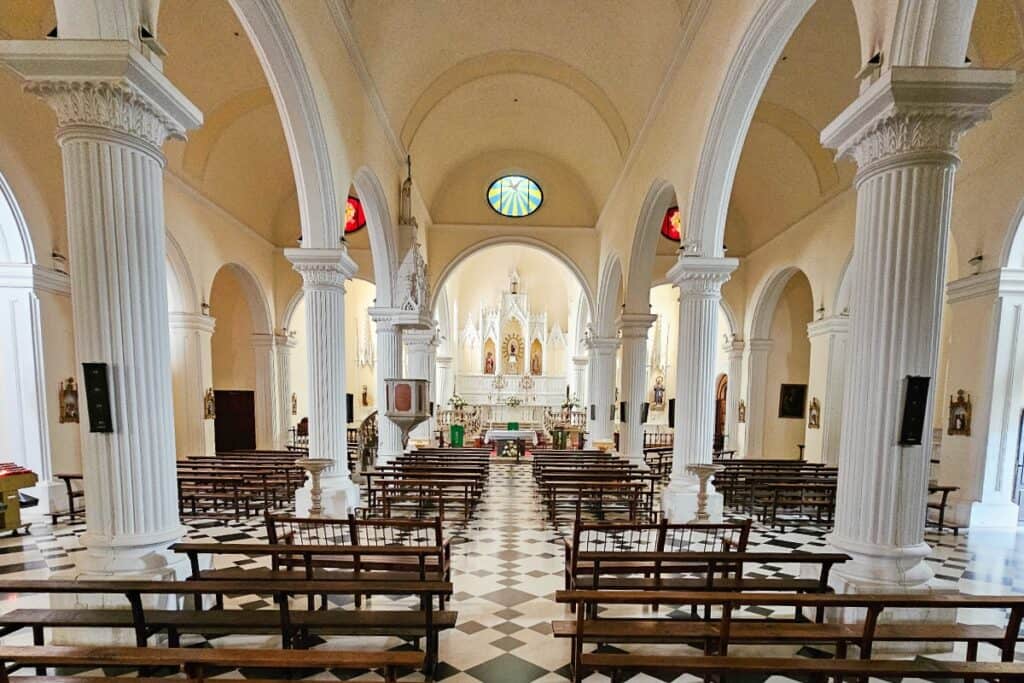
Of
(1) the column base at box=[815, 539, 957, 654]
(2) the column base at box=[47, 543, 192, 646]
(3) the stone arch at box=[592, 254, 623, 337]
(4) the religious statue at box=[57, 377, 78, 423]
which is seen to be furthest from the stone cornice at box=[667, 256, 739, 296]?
(4) the religious statue at box=[57, 377, 78, 423]

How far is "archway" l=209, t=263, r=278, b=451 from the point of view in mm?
16000

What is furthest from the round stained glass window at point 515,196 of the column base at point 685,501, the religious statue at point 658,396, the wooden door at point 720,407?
the column base at point 685,501

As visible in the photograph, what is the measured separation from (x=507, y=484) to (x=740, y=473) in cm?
488

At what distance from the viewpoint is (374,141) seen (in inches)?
413

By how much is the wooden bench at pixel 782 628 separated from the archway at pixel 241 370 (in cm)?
1469

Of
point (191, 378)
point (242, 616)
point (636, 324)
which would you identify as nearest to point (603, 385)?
point (636, 324)

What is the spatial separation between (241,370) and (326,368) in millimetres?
9886

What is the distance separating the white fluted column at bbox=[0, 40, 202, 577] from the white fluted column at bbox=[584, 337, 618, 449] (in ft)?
43.3

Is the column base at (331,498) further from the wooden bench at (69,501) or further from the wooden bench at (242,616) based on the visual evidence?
the wooden bench at (242,616)

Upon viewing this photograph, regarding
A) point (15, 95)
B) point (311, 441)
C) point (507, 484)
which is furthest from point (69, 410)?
point (507, 484)

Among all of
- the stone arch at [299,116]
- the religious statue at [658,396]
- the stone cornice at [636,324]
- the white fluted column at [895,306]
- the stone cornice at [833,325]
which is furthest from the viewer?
the religious statue at [658,396]

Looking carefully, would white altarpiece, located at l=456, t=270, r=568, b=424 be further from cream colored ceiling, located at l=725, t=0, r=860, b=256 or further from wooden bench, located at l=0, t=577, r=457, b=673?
wooden bench, located at l=0, t=577, r=457, b=673

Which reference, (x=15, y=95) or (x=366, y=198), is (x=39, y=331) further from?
(x=366, y=198)

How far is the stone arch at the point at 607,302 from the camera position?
16.0 meters
